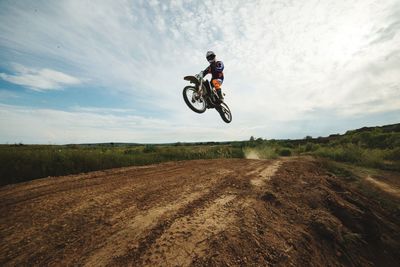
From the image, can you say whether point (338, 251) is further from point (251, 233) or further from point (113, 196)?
point (113, 196)

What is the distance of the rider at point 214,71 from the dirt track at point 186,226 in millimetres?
4409

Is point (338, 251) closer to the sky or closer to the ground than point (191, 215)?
closer to the ground

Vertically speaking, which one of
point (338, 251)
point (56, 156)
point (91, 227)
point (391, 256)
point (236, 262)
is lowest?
point (391, 256)

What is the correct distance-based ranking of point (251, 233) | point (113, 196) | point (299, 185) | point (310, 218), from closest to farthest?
point (251, 233)
point (310, 218)
point (113, 196)
point (299, 185)

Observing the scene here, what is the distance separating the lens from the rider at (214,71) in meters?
8.64

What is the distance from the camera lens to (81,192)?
5.42m

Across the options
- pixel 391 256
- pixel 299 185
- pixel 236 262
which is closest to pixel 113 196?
pixel 236 262

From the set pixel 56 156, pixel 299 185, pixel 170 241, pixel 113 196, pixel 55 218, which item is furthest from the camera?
pixel 56 156

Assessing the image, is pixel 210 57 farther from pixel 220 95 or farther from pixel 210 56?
pixel 220 95

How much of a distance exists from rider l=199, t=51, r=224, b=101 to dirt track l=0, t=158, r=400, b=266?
4409 mm

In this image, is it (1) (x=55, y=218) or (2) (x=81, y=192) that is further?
(2) (x=81, y=192)

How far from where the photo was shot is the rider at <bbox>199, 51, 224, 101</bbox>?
8.64m

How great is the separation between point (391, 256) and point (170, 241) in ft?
16.4

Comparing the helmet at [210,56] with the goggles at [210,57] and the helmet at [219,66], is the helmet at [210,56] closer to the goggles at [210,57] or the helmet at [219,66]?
the goggles at [210,57]
